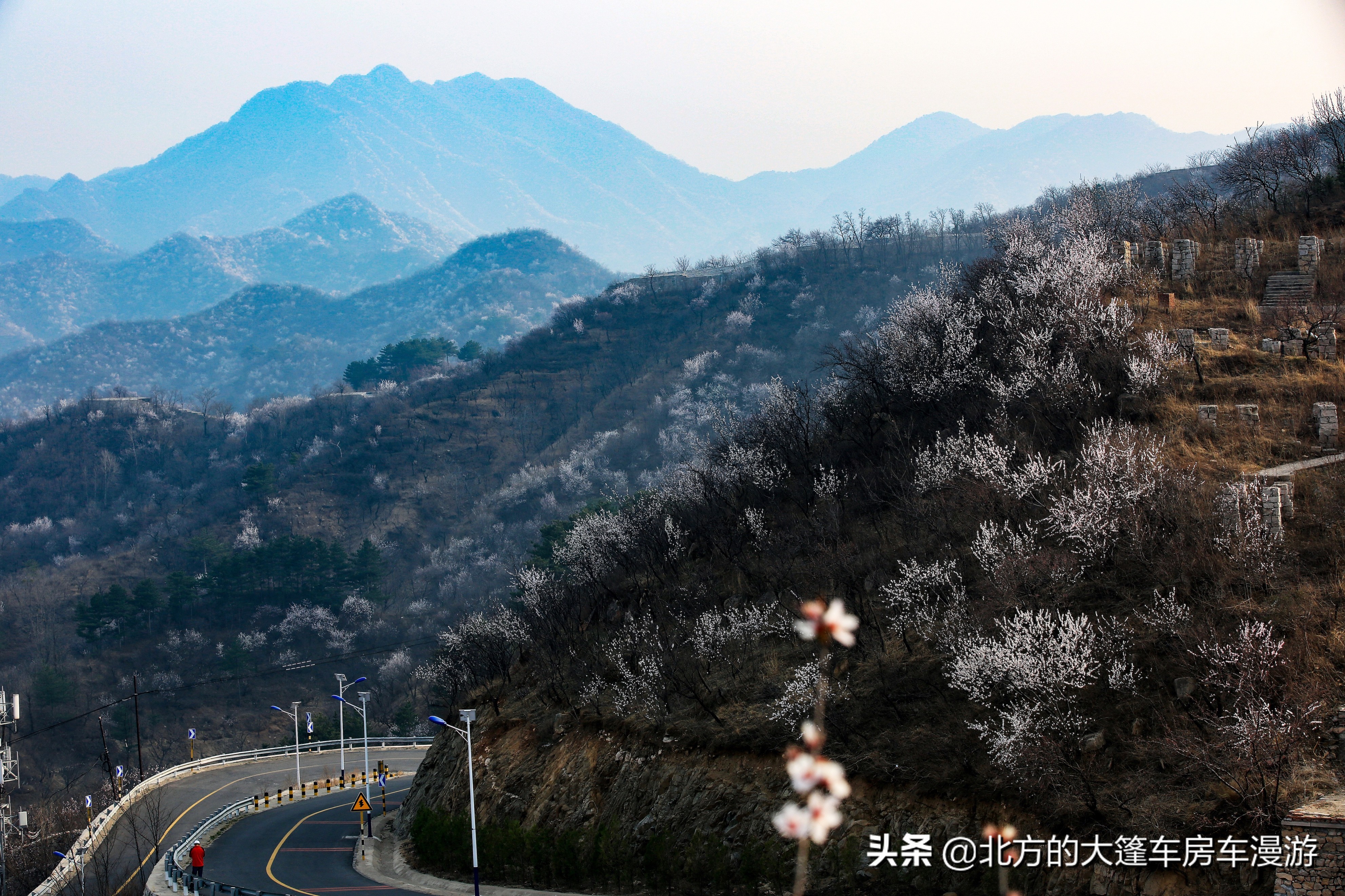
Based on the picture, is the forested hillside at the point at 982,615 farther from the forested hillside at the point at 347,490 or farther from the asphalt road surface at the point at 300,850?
Result: the forested hillside at the point at 347,490

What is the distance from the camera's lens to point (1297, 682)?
67.1 feet

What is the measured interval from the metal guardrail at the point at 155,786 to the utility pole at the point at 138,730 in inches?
71.1

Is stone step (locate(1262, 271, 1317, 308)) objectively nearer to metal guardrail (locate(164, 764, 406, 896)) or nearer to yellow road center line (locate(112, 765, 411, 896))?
metal guardrail (locate(164, 764, 406, 896))

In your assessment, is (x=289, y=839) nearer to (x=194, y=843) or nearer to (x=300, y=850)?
(x=300, y=850)

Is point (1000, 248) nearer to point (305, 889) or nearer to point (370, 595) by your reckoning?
point (305, 889)

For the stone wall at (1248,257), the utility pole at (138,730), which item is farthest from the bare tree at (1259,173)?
the utility pole at (138,730)

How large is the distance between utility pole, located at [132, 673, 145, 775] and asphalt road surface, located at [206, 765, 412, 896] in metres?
8.58

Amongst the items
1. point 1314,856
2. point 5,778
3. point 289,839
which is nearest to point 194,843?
point 289,839

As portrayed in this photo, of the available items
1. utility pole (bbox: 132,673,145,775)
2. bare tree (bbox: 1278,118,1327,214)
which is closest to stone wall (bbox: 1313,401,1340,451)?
bare tree (bbox: 1278,118,1327,214)

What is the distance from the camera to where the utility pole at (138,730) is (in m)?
54.1

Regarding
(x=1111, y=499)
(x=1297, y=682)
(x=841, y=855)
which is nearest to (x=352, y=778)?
(x=841, y=855)

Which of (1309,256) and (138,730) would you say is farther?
(138,730)

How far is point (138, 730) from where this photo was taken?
54875 millimetres

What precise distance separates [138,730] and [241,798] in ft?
27.6
